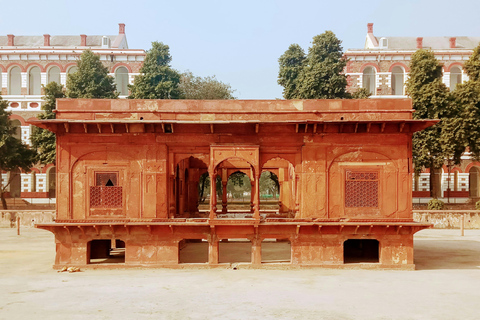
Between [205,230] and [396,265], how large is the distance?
23.3 ft

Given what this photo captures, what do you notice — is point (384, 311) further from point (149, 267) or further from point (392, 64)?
point (392, 64)

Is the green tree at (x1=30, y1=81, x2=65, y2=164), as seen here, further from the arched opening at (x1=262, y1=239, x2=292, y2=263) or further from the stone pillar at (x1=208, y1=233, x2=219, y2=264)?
the stone pillar at (x1=208, y1=233, x2=219, y2=264)

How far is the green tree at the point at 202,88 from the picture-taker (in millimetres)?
49375

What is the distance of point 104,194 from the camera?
1898 cm

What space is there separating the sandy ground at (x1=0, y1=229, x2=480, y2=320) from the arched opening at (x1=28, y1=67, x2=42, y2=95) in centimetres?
3410

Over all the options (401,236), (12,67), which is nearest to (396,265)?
(401,236)

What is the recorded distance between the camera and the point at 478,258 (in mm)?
22188

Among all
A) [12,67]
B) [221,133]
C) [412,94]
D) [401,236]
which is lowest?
[401,236]

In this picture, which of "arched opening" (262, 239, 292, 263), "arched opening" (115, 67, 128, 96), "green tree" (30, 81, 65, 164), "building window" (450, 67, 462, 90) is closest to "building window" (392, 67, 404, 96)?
"building window" (450, 67, 462, 90)

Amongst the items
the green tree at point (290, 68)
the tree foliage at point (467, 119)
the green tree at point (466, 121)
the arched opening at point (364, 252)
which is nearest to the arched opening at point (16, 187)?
the green tree at point (290, 68)

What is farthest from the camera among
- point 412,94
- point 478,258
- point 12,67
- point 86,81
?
point 12,67

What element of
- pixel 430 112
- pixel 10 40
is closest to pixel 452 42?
pixel 430 112

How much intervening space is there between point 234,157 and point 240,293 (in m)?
5.65

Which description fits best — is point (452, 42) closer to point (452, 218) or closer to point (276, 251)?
point (452, 218)
